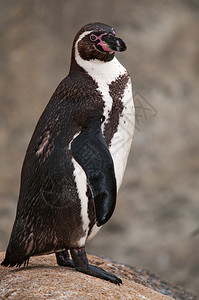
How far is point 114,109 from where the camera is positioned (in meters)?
1.83

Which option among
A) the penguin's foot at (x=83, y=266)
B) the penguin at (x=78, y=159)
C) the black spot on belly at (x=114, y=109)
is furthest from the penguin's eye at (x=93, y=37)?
the penguin's foot at (x=83, y=266)

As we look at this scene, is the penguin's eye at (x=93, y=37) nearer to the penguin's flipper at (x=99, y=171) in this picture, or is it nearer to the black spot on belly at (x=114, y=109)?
the black spot on belly at (x=114, y=109)

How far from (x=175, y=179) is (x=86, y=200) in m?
3.30

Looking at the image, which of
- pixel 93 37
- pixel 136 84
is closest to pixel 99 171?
pixel 93 37

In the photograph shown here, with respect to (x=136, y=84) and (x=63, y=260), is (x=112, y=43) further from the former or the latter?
(x=136, y=84)

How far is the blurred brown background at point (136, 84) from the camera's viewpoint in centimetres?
491

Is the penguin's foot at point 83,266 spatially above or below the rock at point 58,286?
above

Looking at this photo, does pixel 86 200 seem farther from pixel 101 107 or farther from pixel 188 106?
pixel 188 106

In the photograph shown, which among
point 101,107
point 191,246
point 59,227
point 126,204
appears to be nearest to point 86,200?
point 59,227

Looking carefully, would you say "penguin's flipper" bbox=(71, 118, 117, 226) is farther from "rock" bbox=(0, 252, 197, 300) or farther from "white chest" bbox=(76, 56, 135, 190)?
"rock" bbox=(0, 252, 197, 300)

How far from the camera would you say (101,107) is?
5.91ft

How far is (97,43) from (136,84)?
3.22m

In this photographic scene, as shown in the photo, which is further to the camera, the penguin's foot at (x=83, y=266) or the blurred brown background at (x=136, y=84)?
the blurred brown background at (x=136, y=84)

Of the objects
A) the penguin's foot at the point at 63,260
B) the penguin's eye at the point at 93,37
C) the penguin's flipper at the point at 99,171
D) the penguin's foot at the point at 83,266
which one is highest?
the penguin's eye at the point at 93,37
